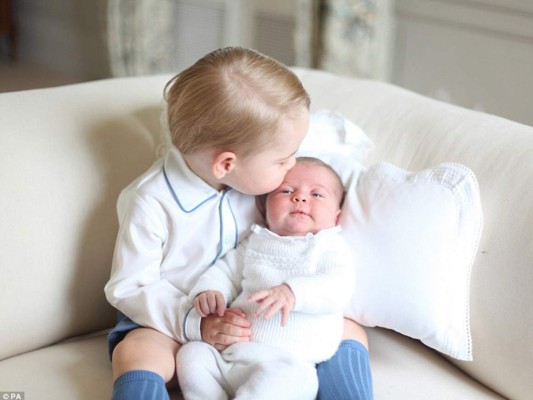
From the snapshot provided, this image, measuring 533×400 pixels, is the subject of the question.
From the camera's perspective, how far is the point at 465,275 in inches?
53.0

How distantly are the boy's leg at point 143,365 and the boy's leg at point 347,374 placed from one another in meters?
0.27

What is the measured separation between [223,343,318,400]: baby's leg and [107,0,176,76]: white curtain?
293cm

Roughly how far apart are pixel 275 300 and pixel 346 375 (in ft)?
0.61

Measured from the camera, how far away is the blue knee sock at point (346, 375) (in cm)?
124

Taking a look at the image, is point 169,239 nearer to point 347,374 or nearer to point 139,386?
point 139,386

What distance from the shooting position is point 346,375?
1.27 metres

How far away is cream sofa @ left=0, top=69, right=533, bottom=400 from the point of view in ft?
4.28

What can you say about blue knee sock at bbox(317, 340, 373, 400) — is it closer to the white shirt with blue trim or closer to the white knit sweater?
the white knit sweater

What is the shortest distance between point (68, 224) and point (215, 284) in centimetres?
33

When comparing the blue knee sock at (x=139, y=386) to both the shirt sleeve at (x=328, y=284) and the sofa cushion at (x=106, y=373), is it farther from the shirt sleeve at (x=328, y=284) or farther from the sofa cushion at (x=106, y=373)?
the shirt sleeve at (x=328, y=284)

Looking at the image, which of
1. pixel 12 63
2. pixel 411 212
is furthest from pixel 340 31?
pixel 12 63

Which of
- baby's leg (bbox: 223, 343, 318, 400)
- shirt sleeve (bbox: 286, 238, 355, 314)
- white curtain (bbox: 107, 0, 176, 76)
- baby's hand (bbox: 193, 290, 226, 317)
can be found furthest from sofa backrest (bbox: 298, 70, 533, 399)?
white curtain (bbox: 107, 0, 176, 76)

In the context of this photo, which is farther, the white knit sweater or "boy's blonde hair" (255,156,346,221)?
"boy's blonde hair" (255,156,346,221)

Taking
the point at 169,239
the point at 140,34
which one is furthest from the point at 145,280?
the point at 140,34
